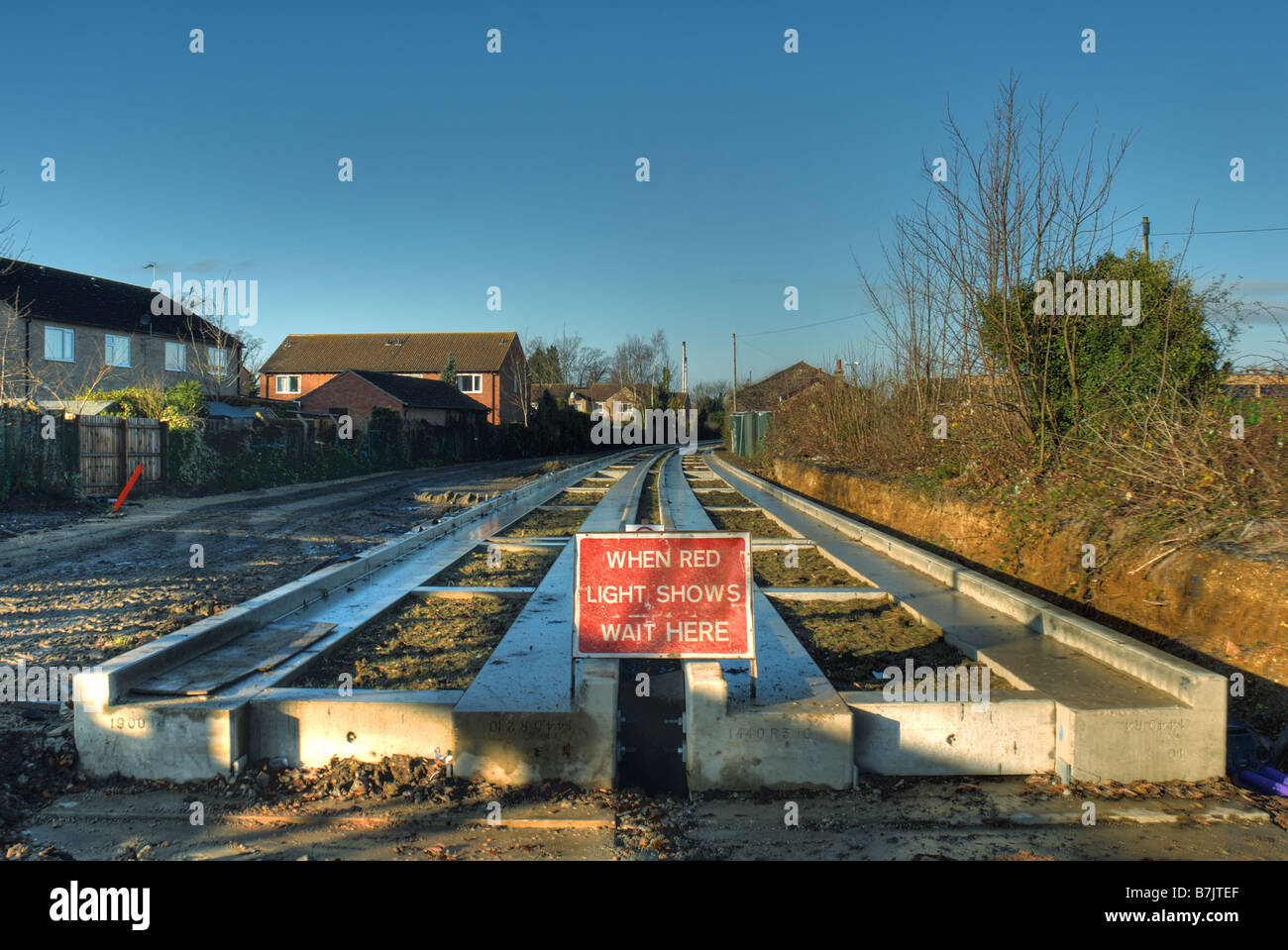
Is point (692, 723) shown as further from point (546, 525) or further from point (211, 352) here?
point (211, 352)

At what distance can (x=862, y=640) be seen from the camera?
21.8 ft

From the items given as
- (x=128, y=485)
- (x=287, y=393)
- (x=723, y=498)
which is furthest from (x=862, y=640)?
(x=287, y=393)

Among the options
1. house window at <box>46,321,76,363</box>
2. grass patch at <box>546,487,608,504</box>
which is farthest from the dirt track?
house window at <box>46,321,76,363</box>

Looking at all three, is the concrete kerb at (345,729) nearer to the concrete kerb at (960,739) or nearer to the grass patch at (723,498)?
the concrete kerb at (960,739)

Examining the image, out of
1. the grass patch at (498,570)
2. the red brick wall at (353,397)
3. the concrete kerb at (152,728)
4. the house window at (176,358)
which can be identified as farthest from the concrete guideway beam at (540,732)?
the red brick wall at (353,397)

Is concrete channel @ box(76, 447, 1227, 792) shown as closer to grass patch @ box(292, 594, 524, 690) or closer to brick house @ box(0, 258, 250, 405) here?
grass patch @ box(292, 594, 524, 690)

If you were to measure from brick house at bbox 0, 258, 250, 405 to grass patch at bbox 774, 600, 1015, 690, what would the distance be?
28423mm

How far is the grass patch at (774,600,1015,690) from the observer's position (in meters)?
5.87

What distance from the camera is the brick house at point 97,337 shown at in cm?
3117

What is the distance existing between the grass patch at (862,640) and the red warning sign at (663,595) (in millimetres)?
1051

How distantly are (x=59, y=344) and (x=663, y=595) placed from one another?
36347 millimetres

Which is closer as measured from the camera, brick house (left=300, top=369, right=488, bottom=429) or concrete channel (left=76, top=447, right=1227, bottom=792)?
concrete channel (left=76, top=447, right=1227, bottom=792)
